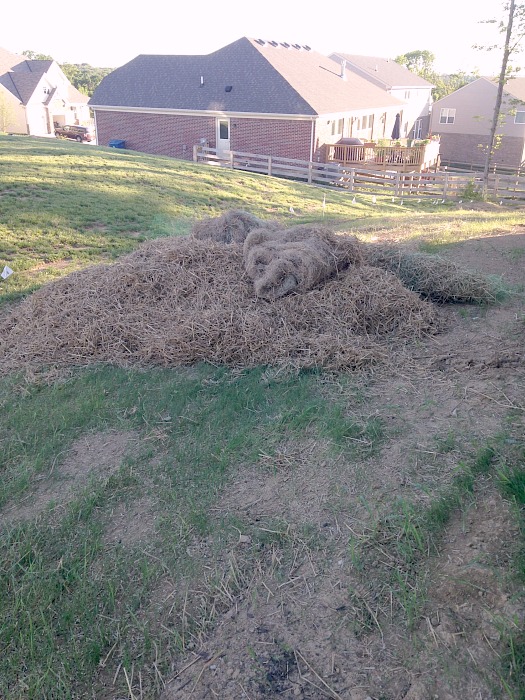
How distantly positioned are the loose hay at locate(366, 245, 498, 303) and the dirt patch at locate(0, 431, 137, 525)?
12.8 ft

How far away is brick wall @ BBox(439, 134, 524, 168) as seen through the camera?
145 feet

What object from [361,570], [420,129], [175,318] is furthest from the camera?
[420,129]

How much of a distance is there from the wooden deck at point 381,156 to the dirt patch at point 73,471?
93.1 ft

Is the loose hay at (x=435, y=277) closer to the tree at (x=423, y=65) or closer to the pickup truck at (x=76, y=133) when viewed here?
the pickup truck at (x=76, y=133)

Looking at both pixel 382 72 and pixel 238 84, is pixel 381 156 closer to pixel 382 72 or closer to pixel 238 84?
pixel 238 84

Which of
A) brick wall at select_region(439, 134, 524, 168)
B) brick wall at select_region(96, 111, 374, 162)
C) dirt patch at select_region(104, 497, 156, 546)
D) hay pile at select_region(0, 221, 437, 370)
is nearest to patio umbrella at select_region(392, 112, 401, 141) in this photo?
brick wall at select_region(439, 134, 524, 168)

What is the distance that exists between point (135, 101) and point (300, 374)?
3305 cm

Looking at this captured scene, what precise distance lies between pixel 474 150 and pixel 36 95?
38.5m

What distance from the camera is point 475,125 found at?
150 ft

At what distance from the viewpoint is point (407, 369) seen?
5500mm

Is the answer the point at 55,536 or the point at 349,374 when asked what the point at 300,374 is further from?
the point at 55,536

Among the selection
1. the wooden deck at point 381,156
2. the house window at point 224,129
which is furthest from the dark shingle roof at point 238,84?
the wooden deck at point 381,156

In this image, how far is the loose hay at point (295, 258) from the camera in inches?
260

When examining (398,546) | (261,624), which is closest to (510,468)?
(398,546)
